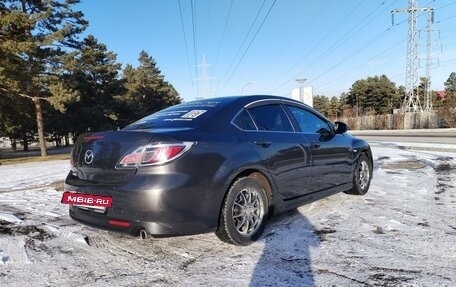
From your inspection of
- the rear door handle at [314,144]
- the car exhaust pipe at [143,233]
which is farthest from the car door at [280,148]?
the car exhaust pipe at [143,233]

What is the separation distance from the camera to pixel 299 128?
4973mm

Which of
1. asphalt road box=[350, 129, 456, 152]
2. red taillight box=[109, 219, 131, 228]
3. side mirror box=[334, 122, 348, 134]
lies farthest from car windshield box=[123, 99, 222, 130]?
asphalt road box=[350, 129, 456, 152]

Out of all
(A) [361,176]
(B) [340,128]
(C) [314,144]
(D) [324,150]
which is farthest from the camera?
(A) [361,176]

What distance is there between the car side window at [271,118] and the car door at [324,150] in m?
0.23

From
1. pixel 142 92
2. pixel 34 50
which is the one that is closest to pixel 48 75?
pixel 34 50

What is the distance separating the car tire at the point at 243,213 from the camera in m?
3.78

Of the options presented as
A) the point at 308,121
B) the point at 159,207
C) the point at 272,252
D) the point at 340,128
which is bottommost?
the point at 272,252

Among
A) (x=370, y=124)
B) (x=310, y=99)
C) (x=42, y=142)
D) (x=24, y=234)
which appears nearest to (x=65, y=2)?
(x=42, y=142)

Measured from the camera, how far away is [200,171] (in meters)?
3.54

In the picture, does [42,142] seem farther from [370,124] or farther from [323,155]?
[370,124]

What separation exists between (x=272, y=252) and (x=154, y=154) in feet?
4.75

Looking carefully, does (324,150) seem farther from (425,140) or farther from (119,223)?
(425,140)

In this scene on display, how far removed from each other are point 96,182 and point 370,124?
43196 millimetres

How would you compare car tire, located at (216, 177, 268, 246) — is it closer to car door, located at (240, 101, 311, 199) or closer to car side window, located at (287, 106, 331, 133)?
car door, located at (240, 101, 311, 199)
